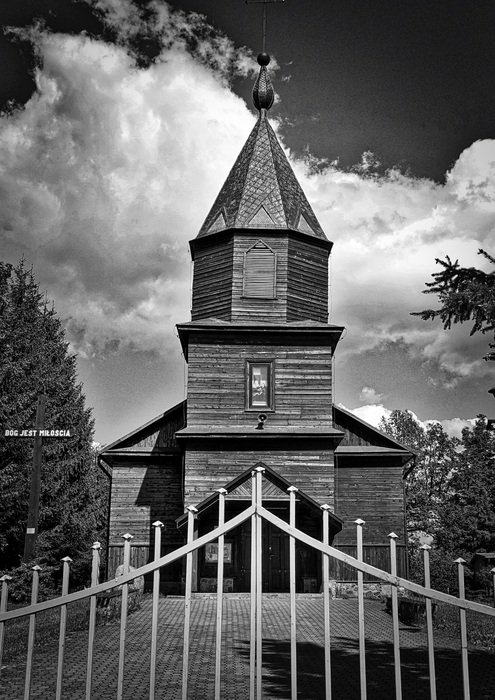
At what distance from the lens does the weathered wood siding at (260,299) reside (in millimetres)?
24062

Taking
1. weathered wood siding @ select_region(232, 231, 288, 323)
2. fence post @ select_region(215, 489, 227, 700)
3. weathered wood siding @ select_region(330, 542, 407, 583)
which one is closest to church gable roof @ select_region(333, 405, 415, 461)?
weathered wood siding @ select_region(330, 542, 407, 583)

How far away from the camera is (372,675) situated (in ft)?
33.7

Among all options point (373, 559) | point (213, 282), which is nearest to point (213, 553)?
point (373, 559)

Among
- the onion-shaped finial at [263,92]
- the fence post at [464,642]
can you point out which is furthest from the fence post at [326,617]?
the onion-shaped finial at [263,92]

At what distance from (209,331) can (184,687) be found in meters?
18.4

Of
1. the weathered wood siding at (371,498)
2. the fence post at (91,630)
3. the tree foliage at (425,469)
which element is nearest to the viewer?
the fence post at (91,630)

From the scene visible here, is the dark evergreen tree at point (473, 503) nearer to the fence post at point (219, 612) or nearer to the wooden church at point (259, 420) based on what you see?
the wooden church at point (259, 420)

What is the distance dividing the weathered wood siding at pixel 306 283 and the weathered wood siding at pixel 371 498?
21.1ft

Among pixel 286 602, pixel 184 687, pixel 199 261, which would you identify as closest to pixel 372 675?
pixel 184 687

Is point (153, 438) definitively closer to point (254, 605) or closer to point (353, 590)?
point (353, 590)

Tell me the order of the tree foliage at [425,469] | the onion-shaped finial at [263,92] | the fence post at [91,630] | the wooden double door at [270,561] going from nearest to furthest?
the fence post at [91,630] → the wooden double door at [270,561] → the onion-shaped finial at [263,92] → the tree foliage at [425,469]

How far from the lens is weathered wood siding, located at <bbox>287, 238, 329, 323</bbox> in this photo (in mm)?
24406

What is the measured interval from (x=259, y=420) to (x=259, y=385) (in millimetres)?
1284

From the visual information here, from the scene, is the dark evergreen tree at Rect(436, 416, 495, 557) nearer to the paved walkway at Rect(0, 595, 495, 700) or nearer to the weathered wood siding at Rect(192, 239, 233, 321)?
the weathered wood siding at Rect(192, 239, 233, 321)
